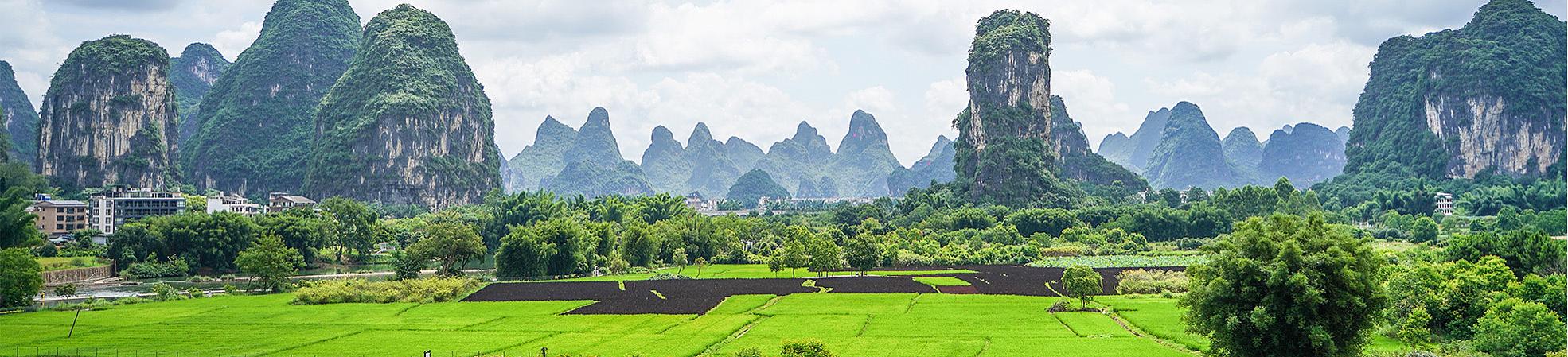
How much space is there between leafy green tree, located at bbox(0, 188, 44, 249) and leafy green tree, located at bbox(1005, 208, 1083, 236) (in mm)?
69070

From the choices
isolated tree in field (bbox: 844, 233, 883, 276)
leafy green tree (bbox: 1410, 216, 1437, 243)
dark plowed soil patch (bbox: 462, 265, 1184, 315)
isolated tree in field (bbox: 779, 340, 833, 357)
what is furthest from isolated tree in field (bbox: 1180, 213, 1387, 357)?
leafy green tree (bbox: 1410, 216, 1437, 243)

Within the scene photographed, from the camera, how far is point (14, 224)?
66438 millimetres

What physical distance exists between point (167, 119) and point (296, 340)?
137m

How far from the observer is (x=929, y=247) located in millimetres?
87438

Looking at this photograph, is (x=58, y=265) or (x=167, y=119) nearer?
(x=58, y=265)

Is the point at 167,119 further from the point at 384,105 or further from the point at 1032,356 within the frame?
the point at 1032,356

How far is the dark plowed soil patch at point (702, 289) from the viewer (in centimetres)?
4959

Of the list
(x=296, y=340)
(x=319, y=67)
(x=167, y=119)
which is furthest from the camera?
(x=319, y=67)

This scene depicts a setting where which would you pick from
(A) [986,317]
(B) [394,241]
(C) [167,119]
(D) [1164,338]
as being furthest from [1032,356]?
(C) [167,119]

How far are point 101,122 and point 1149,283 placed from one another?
135169mm

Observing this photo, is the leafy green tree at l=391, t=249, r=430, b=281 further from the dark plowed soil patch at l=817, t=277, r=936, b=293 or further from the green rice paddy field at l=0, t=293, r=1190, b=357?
the dark plowed soil patch at l=817, t=277, r=936, b=293

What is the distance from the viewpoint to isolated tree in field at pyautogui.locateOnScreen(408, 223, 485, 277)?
221ft

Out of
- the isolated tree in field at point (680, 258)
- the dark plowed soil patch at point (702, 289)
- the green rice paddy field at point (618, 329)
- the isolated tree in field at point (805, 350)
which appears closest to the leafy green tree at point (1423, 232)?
the dark plowed soil patch at point (702, 289)

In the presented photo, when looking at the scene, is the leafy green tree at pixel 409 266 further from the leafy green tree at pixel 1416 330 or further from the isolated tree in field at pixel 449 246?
the leafy green tree at pixel 1416 330
